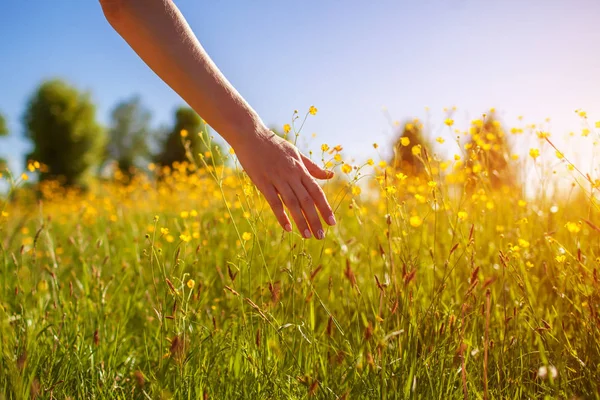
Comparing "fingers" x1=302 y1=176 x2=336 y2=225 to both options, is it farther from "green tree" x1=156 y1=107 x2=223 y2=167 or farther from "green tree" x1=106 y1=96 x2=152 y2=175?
"green tree" x1=106 y1=96 x2=152 y2=175

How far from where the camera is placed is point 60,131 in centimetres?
2305

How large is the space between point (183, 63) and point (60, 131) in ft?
80.6

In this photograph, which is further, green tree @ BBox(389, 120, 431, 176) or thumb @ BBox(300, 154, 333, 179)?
green tree @ BBox(389, 120, 431, 176)

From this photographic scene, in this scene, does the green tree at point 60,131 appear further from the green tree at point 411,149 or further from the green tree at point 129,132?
the green tree at point 411,149

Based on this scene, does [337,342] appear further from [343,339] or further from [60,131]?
[60,131]

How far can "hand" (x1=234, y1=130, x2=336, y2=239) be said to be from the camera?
131cm

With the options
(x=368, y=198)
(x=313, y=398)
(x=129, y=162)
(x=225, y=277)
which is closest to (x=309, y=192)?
(x=313, y=398)

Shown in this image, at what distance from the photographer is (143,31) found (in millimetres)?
1462

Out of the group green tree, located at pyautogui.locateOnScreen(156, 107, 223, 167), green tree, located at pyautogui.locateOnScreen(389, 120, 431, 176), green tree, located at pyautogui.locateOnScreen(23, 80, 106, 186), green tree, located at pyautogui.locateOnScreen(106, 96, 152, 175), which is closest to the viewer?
green tree, located at pyautogui.locateOnScreen(389, 120, 431, 176)

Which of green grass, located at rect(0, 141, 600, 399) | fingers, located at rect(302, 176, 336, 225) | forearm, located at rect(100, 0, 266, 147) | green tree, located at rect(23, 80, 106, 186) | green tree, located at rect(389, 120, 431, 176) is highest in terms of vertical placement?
green tree, located at rect(23, 80, 106, 186)

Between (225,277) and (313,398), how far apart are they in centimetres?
132

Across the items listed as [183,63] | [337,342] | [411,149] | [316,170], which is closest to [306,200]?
[316,170]

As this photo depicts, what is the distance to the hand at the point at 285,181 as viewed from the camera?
51.5 inches

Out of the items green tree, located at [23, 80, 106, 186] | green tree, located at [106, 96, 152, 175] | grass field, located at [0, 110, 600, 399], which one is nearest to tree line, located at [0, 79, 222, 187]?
green tree, located at [23, 80, 106, 186]
